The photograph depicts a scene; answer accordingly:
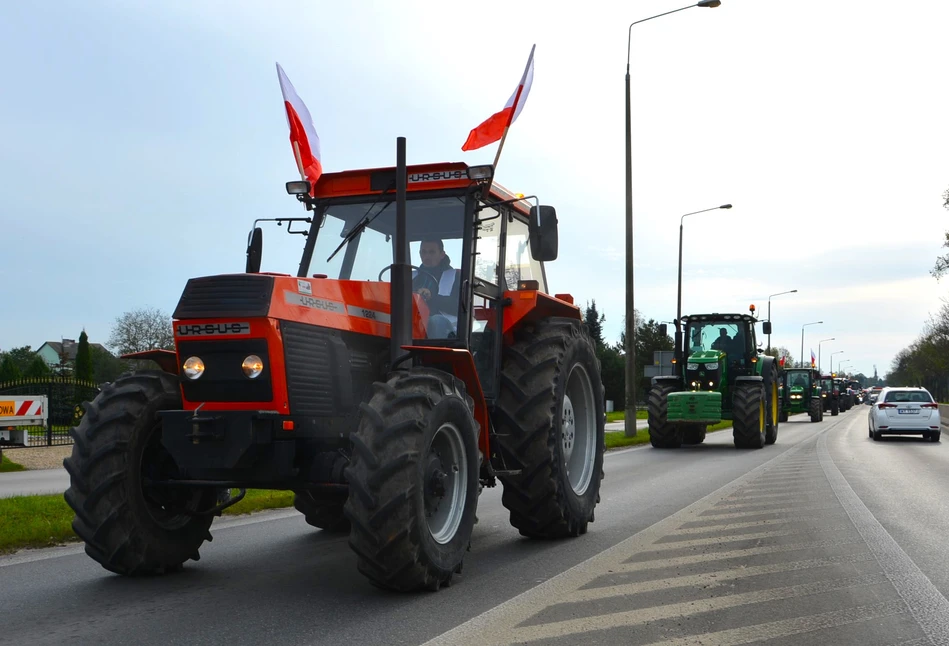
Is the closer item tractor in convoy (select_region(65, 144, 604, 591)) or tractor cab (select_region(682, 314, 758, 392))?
tractor in convoy (select_region(65, 144, 604, 591))

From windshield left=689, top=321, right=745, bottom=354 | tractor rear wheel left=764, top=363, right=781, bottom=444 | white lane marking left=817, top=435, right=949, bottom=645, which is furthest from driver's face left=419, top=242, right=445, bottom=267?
windshield left=689, top=321, right=745, bottom=354

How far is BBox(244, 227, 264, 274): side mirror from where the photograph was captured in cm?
744

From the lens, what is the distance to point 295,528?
914cm

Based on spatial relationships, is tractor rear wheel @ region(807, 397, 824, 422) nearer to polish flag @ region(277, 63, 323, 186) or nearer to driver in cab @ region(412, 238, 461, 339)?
polish flag @ region(277, 63, 323, 186)

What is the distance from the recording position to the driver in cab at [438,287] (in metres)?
7.22

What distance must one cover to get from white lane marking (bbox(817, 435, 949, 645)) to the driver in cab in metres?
3.46

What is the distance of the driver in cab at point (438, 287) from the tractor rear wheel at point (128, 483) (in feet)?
6.15

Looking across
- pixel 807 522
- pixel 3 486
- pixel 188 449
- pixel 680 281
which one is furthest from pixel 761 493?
pixel 680 281

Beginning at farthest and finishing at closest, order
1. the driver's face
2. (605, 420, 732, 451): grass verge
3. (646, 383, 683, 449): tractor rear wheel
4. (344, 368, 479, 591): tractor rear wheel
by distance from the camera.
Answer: (605, 420, 732, 451): grass verge
(646, 383, 683, 449): tractor rear wheel
the driver's face
(344, 368, 479, 591): tractor rear wheel

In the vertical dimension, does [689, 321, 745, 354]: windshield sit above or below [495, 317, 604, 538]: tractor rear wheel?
Result: above

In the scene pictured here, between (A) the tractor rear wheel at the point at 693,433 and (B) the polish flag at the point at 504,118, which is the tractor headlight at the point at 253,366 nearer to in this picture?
(B) the polish flag at the point at 504,118

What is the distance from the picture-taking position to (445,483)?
6.29 metres

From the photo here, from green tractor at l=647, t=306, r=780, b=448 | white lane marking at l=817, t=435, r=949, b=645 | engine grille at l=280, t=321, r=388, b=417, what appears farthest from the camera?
green tractor at l=647, t=306, r=780, b=448

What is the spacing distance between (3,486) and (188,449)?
11.1 meters
